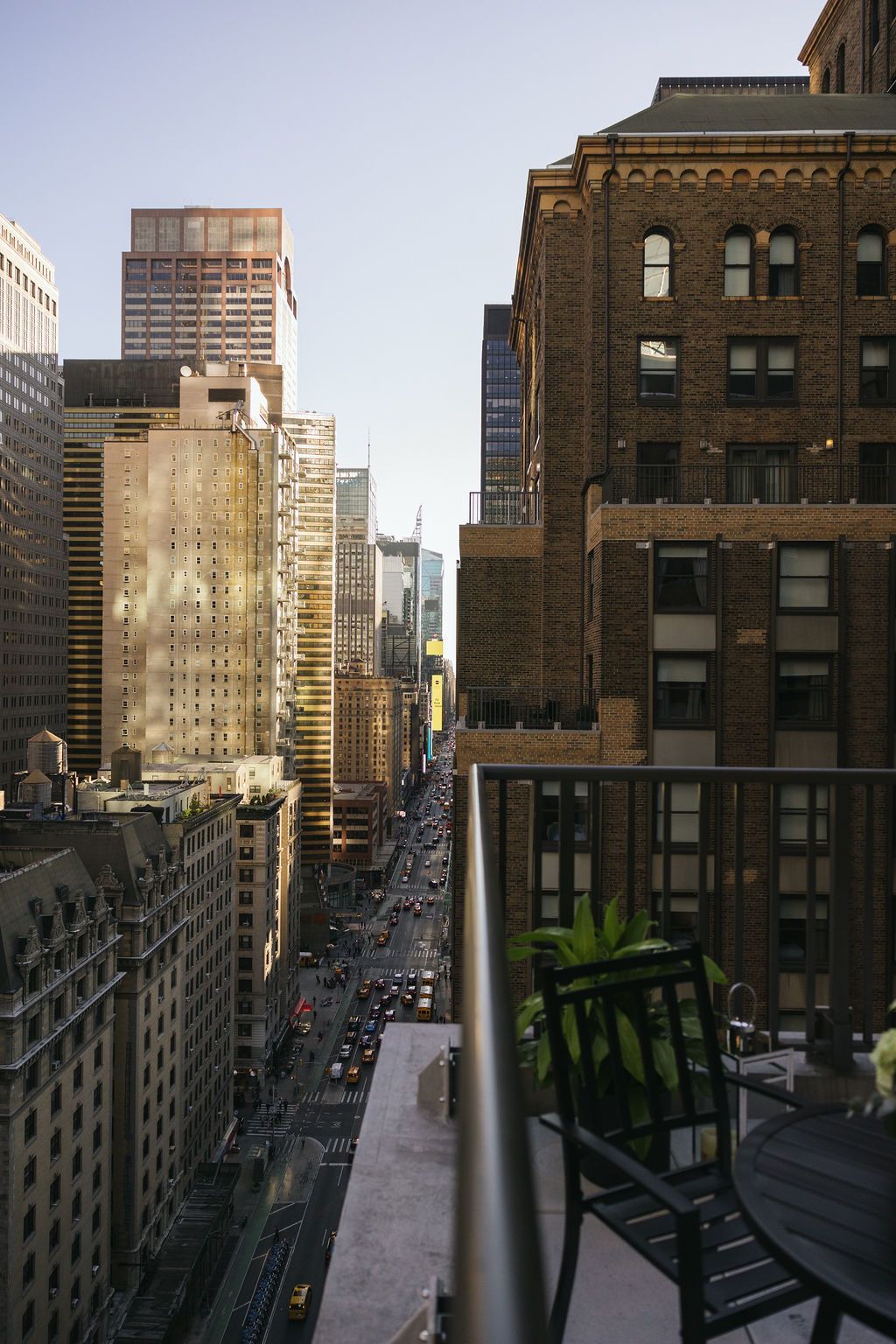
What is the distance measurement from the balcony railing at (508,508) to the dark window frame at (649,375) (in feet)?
12.2

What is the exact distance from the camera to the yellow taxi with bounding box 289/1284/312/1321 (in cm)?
3750

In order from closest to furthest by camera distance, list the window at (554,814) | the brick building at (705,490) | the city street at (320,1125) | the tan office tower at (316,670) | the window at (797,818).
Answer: the window at (797,818) → the window at (554,814) → the brick building at (705,490) → the city street at (320,1125) → the tan office tower at (316,670)

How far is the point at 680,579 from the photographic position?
21562mm

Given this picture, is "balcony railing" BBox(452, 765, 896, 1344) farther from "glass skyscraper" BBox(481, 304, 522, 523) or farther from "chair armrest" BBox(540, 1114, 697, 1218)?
"glass skyscraper" BBox(481, 304, 522, 523)

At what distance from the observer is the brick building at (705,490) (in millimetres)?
21359

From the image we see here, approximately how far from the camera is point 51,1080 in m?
32.5

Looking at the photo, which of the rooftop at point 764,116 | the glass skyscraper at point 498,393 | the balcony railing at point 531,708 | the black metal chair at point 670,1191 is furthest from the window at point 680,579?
the glass skyscraper at point 498,393

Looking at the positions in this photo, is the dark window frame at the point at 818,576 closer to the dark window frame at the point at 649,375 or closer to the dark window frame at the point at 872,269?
the dark window frame at the point at 649,375

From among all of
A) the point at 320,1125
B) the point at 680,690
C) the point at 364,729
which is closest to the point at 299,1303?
the point at 320,1125

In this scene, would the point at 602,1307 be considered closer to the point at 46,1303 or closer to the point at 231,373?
the point at 46,1303

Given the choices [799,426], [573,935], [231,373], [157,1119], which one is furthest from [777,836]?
[231,373]

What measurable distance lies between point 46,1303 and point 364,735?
13980 cm

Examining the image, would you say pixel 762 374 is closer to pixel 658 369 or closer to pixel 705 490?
pixel 658 369

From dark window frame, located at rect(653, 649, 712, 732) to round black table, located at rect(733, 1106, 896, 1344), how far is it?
19.3 metres
